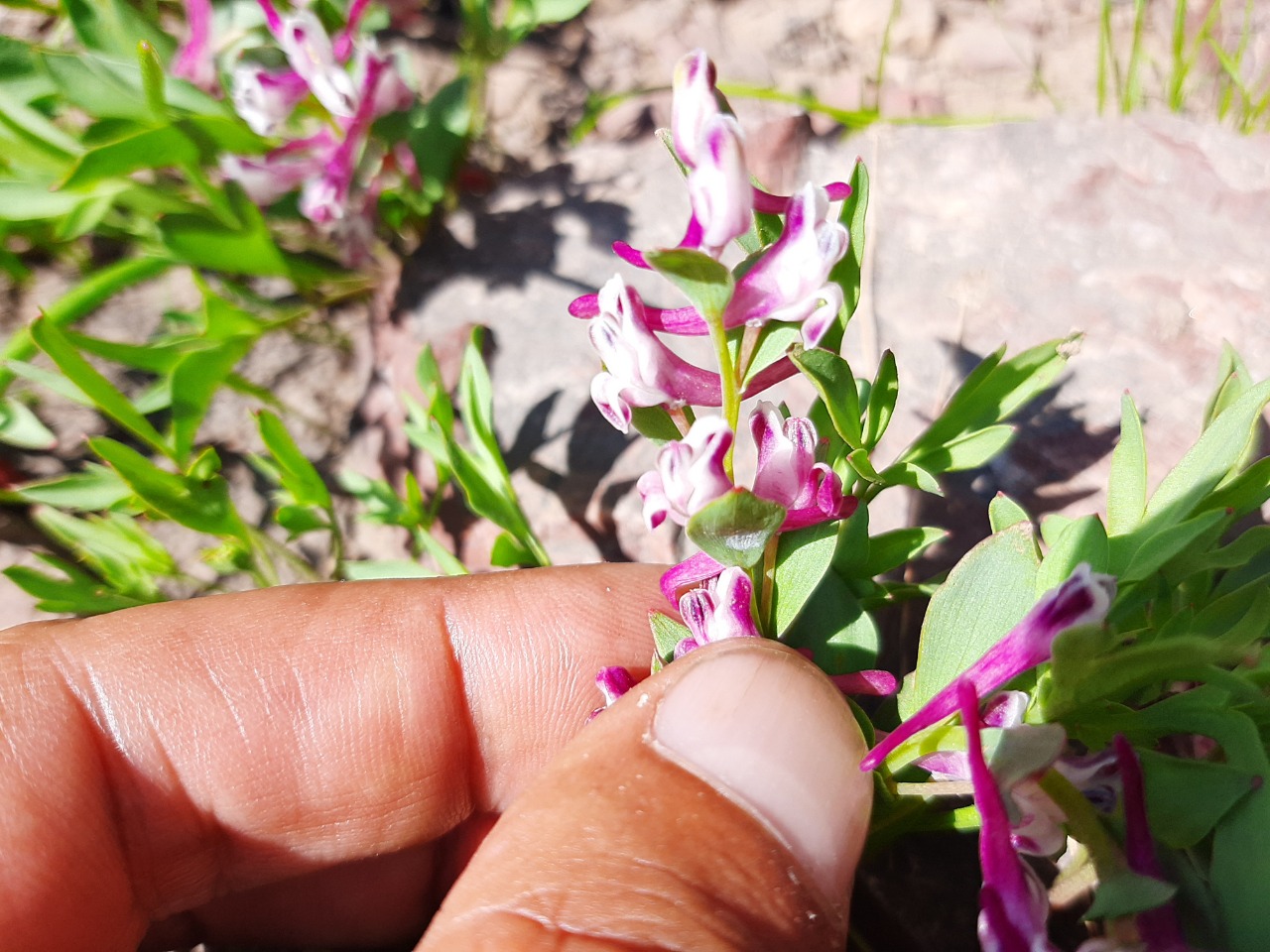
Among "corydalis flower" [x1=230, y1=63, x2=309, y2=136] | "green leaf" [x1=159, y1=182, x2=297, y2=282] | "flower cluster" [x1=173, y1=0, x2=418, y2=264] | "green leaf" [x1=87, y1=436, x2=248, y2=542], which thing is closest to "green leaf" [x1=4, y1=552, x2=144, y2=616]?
"green leaf" [x1=87, y1=436, x2=248, y2=542]

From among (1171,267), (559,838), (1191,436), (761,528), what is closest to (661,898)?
(559,838)

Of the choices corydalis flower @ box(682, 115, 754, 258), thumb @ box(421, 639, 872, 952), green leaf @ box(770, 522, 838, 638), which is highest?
corydalis flower @ box(682, 115, 754, 258)

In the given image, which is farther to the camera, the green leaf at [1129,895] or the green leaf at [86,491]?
the green leaf at [86,491]

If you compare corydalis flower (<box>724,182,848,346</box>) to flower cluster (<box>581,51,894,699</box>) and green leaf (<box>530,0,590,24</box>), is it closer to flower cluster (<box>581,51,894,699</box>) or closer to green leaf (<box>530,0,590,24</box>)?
flower cluster (<box>581,51,894,699</box>)

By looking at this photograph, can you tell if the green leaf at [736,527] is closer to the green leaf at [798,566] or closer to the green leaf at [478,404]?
the green leaf at [798,566]

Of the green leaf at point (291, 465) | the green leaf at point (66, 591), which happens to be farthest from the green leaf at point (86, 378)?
the green leaf at point (66, 591)

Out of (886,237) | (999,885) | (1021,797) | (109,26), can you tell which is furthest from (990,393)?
(109,26)
